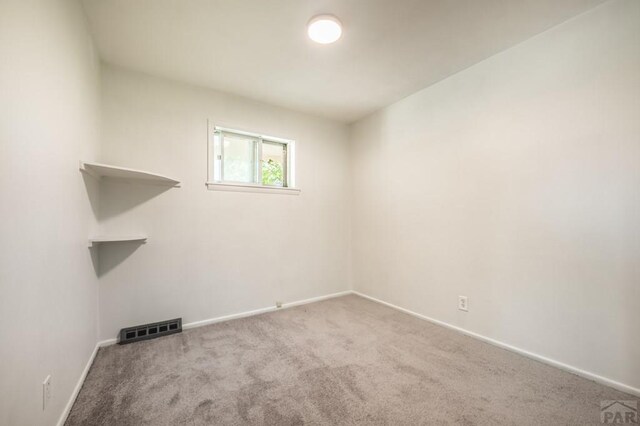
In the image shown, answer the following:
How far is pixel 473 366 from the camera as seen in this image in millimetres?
2004

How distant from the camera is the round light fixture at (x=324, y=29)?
188 cm

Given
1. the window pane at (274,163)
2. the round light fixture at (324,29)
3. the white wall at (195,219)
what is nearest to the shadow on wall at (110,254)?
the white wall at (195,219)

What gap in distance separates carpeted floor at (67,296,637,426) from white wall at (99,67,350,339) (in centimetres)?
45

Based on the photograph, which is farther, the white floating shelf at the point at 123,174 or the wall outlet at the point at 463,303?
the wall outlet at the point at 463,303

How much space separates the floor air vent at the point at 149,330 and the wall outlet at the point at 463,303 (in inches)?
109

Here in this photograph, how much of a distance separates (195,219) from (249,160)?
98cm

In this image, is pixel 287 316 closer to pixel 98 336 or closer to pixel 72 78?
pixel 98 336

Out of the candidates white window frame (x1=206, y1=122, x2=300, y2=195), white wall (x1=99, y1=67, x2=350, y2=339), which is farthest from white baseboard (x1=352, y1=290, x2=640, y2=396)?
white window frame (x1=206, y1=122, x2=300, y2=195)

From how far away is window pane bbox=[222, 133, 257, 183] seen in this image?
3.11m

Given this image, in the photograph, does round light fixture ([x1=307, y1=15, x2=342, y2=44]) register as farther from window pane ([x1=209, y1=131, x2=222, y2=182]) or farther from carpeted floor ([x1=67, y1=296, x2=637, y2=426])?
carpeted floor ([x1=67, y1=296, x2=637, y2=426])

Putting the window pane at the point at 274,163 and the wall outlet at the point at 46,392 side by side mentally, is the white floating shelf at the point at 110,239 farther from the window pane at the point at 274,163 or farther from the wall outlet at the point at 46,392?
the window pane at the point at 274,163

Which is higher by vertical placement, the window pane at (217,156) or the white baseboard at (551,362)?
the window pane at (217,156)

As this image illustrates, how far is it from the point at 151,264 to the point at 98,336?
2.28 ft

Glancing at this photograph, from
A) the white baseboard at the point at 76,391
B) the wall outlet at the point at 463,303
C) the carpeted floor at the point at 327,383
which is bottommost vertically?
Answer: the carpeted floor at the point at 327,383
